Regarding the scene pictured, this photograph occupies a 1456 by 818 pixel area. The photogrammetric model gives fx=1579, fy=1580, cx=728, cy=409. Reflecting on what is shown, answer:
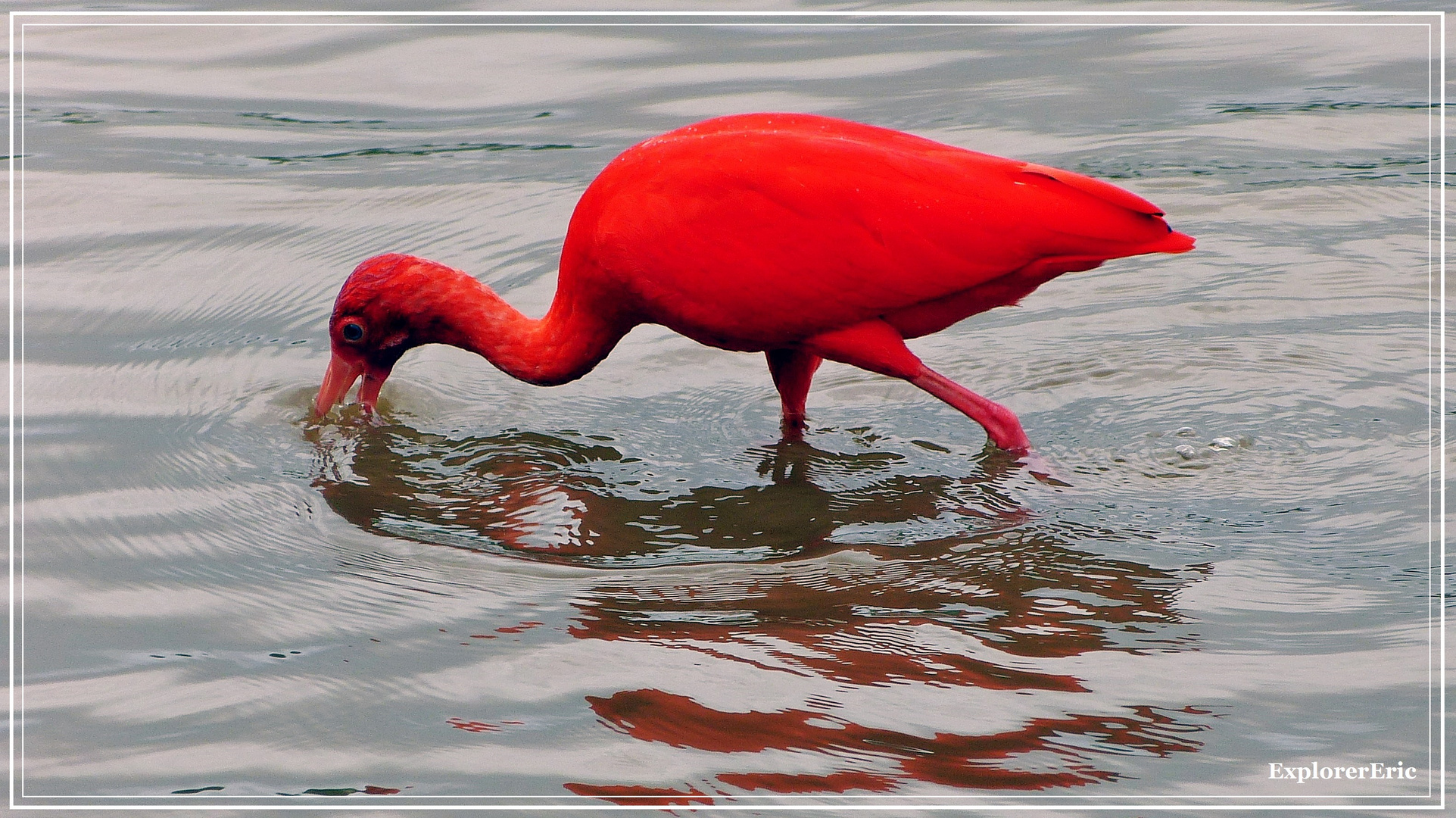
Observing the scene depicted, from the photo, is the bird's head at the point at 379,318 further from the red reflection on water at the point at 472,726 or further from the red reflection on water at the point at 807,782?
the red reflection on water at the point at 807,782

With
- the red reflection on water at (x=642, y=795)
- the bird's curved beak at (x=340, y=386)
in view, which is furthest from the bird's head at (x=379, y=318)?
the red reflection on water at (x=642, y=795)

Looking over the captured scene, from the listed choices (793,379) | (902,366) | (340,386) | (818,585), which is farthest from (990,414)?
(340,386)

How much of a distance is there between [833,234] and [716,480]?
105cm

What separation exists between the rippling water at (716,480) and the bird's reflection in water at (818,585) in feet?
0.06

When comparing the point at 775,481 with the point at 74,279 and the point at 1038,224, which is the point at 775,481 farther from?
the point at 74,279

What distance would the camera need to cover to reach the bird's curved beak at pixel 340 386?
20.8 feet

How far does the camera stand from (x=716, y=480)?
585 centimetres

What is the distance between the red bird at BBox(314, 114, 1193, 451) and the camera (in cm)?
539

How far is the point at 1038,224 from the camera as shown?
17.6 feet

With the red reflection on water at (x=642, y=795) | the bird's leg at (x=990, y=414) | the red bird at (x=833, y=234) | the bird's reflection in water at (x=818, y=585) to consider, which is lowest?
A: the red reflection on water at (x=642, y=795)

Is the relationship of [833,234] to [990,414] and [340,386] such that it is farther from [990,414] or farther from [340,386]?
[340,386]

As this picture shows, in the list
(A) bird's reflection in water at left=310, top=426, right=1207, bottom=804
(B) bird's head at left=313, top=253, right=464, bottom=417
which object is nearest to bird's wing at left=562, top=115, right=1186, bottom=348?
(A) bird's reflection in water at left=310, top=426, right=1207, bottom=804

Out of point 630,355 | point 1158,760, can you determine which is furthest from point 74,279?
point 1158,760

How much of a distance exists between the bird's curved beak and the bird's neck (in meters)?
0.37
